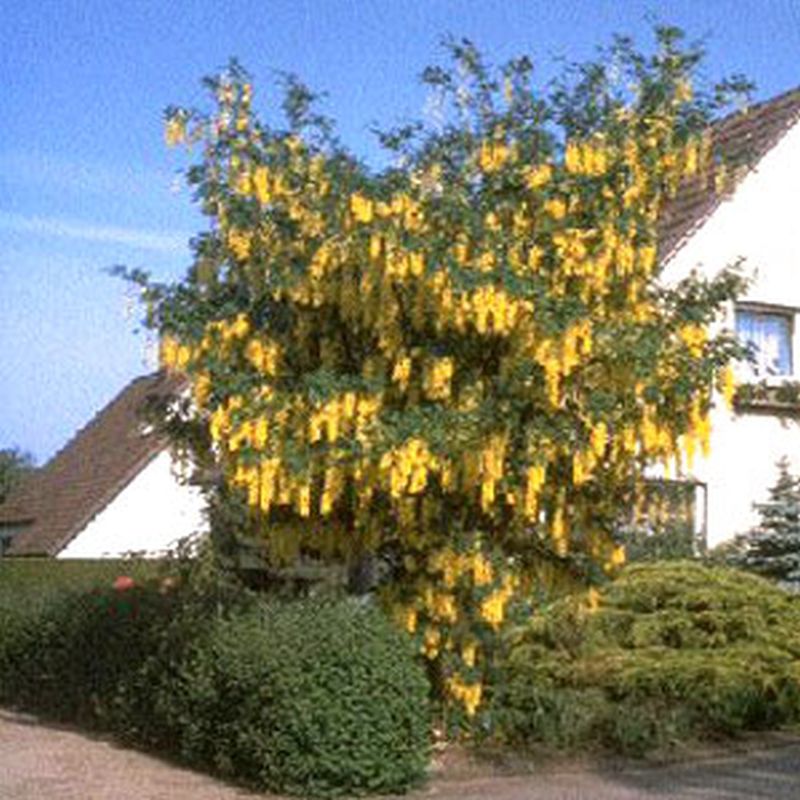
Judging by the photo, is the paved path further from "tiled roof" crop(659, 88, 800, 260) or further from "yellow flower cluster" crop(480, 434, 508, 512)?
"tiled roof" crop(659, 88, 800, 260)

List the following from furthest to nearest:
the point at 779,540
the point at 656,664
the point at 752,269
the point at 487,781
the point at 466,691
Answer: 1. the point at 752,269
2. the point at 779,540
3. the point at 656,664
4. the point at 466,691
5. the point at 487,781

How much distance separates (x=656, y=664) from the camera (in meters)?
12.7

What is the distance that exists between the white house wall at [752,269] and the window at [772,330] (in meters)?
0.13

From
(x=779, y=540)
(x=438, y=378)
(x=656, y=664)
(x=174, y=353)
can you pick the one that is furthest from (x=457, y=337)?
(x=779, y=540)

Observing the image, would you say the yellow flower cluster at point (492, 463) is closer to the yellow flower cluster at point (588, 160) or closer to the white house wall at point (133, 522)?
the yellow flower cluster at point (588, 160)

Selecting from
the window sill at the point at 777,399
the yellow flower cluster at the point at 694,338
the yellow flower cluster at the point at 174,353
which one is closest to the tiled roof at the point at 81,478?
the window sill at the point at 777,399

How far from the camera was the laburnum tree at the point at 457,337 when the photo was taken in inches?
409

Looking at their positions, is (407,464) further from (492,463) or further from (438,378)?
(438,378)

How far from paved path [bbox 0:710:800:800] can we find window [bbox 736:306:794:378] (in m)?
10.8

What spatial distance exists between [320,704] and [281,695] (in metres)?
0.28

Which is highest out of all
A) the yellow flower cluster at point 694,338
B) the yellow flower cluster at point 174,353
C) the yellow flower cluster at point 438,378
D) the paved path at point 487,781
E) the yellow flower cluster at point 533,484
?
the yellow flower cluster at point 694,338

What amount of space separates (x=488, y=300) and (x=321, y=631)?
8.44 feet

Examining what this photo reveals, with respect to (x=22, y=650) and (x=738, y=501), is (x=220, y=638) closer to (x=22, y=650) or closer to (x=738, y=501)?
(x=22, y=650)

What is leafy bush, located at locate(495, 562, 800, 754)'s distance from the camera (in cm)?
1153
